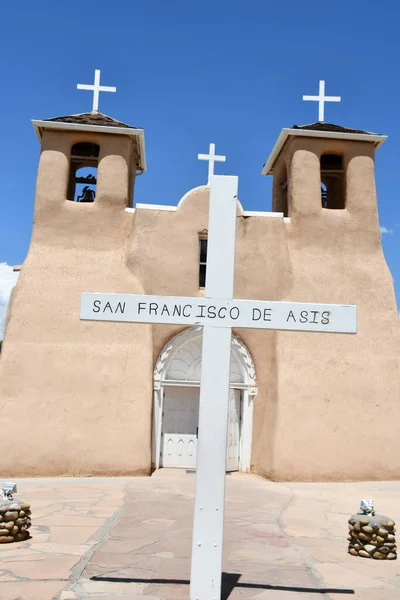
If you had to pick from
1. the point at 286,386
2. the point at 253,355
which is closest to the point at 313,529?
the point at 286,386

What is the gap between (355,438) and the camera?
42.1 ft

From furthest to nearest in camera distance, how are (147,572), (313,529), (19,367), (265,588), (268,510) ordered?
(19,367) → (268,510) → (313,529) → (147,572) → (265,588)

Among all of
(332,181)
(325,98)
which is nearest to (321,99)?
(325,98)

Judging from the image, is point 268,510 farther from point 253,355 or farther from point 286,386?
point 253,355

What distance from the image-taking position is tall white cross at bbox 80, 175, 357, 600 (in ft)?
14.8

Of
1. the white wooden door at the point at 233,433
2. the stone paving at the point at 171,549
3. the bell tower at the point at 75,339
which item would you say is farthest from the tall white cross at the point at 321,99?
the stone paving at the point at 171,549

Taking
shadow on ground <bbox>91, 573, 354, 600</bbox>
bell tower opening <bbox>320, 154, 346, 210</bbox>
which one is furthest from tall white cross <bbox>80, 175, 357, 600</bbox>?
bell tower opening <bbox>320, 154, 346, 210</bbox>

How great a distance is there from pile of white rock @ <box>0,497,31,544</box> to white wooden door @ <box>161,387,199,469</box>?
748 centimetres

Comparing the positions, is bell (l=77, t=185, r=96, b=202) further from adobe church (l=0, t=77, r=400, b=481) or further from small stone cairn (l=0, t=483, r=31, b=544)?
small stone cairn (l=0, t=483, r=31, b=544)

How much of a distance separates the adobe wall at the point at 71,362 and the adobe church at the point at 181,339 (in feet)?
0.09

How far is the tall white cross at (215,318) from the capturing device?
4496 mm

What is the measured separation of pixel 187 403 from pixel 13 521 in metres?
8.06

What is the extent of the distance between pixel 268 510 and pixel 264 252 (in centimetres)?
669

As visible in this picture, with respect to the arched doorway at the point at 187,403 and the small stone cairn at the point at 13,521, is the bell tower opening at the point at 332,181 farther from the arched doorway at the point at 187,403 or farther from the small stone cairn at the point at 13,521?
the small stone cairn at the point at 13,521
